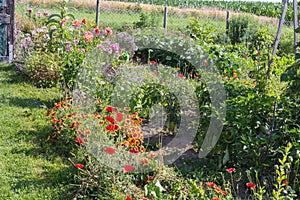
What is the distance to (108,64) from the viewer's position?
5.39 m

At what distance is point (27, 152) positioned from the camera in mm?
4141

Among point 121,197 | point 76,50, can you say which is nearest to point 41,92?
point 76,50

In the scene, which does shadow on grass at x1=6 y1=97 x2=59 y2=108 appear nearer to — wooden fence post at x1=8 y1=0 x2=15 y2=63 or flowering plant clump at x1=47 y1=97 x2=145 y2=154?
flowering plant clump at x1=47 y1=97 x2=145 y2=154

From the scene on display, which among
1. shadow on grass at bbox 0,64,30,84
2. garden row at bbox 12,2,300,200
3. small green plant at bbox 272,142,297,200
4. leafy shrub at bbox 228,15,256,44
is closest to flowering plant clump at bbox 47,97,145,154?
garden row at bbox 12,2,300,200

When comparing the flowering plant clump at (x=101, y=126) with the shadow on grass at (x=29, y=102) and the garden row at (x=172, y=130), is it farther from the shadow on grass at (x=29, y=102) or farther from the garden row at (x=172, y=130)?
the shadow on grass at (x=29, y=102)

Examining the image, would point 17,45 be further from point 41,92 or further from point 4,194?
point 4,194

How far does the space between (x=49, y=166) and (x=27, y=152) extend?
1.31 ft

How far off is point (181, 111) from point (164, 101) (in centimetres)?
24

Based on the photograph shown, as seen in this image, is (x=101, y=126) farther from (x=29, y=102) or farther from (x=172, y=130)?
(x=29, y=102)

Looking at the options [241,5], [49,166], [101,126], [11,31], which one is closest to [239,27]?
[11,31]

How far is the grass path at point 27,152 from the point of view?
347cm

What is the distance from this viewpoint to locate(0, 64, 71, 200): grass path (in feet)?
11.4

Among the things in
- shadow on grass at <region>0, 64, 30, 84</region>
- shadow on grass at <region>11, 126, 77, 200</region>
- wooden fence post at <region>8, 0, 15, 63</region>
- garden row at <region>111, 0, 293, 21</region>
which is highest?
garden row at <region>111, 0, 293, 21</region>

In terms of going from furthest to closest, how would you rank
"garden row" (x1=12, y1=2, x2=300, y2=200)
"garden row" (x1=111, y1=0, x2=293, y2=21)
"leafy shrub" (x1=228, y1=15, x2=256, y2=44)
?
"garden row" (x1=111, y1=0, x2=293, y2=21), "leafy shrub" (x1=228, y1=15, x2=256, y2=44), "garden row" (x1=12, y1=2, x2=300, y2=200)
